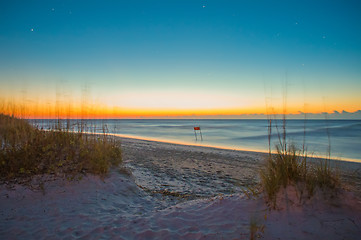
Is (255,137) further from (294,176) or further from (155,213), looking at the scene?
(155,213)

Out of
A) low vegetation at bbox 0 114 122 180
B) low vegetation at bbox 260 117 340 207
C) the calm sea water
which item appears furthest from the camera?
the calm sea water

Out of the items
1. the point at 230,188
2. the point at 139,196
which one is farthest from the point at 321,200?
the point at 139,196

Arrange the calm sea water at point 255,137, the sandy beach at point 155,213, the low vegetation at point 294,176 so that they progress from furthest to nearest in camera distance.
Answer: the calm sea water at point 255,137 → the low vegetation at point 294,176 → the sandy beach at point 155,213

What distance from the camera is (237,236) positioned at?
10.4 feet

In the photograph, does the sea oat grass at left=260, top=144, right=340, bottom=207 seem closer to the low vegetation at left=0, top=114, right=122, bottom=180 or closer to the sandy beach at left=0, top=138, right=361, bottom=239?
the sandy beach at left=0, top=138, right=361, bottom=239

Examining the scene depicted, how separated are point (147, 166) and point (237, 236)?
246 inches

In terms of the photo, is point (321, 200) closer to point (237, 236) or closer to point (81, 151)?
point (237, 236)

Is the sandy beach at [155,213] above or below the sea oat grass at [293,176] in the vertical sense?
below

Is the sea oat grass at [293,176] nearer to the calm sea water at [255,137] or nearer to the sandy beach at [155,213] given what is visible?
the sandy beach at [155,213]

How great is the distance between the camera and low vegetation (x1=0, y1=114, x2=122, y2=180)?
5.38m

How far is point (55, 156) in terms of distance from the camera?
6.06m

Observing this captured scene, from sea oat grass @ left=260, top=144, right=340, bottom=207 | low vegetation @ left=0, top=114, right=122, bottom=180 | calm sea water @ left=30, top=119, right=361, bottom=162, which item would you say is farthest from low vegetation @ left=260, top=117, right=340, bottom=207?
low vegetation @ left=0, top=114, right=122, bottom=180

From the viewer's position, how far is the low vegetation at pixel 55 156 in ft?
17.6

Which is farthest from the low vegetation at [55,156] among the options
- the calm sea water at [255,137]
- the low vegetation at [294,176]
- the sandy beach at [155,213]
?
the low vegetation at [294,176]
